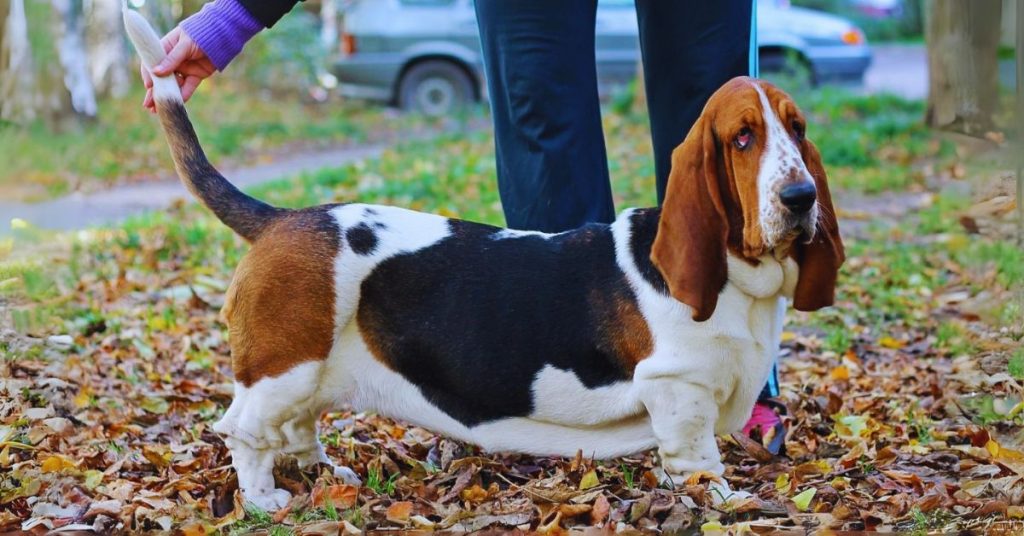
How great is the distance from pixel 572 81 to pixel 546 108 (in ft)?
0.41

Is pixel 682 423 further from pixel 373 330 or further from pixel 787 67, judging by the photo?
pixel 787 67

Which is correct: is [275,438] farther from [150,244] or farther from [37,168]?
[37,168]

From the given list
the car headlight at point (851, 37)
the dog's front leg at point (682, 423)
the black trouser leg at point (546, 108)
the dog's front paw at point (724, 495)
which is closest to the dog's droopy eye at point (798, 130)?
the dog's front leg at point (682, 423)

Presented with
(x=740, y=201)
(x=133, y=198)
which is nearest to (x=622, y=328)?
(x=740, y=201)

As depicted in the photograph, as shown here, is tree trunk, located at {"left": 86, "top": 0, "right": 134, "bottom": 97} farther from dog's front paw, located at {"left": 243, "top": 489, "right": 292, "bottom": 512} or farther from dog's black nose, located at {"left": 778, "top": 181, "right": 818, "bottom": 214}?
dog's black nose, located at {"left": 778, "top": 181, "right": 818, "bottom": 214}

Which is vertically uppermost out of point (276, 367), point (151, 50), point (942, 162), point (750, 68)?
point (151, 50)

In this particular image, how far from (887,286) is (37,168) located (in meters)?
8.35

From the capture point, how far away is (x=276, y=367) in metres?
3.39

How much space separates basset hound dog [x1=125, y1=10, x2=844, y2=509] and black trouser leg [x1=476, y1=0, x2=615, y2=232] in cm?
37

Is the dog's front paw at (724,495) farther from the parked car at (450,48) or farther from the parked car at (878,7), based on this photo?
the parked car at (878,7)

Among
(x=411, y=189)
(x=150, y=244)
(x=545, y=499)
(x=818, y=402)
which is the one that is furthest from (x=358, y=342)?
(x=411, y=189)

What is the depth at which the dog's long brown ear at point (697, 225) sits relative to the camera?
316cm

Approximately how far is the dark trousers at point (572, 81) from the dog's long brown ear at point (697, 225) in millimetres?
672

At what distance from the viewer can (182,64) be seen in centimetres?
368
